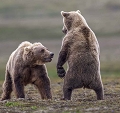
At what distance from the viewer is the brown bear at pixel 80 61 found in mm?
13328

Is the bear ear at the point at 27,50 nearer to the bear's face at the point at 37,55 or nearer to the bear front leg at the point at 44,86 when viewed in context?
the bear's face at the point at 37,55

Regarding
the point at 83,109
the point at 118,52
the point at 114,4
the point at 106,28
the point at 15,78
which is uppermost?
the point at 114,4

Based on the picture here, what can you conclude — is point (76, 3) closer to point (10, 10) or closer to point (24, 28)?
point (10, 10)

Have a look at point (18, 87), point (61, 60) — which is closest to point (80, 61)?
point (61, 60)

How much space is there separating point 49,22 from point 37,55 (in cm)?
7588

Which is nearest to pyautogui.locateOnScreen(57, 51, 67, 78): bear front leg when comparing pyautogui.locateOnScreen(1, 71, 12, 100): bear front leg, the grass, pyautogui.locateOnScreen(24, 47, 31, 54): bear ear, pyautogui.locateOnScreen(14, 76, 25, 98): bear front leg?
pyautogui.locateOnScreen(14, 76, 25, 98): bear front leg

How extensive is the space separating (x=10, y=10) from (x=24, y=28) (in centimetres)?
1952

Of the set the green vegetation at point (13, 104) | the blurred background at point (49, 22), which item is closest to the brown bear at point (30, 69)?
the green vegetation at point (13, 104)

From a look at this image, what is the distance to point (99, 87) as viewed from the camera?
13.6m

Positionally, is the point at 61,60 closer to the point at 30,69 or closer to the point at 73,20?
the point at 73,20

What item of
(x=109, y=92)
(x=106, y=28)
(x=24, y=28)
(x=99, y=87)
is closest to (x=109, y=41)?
(x=106, y=28)

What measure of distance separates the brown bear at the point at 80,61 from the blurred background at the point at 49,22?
41186 mm

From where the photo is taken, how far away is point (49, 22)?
298 feet

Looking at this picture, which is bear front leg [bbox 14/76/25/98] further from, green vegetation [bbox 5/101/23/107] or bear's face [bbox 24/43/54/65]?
green vegetation [bbox 5/101/23/107]
